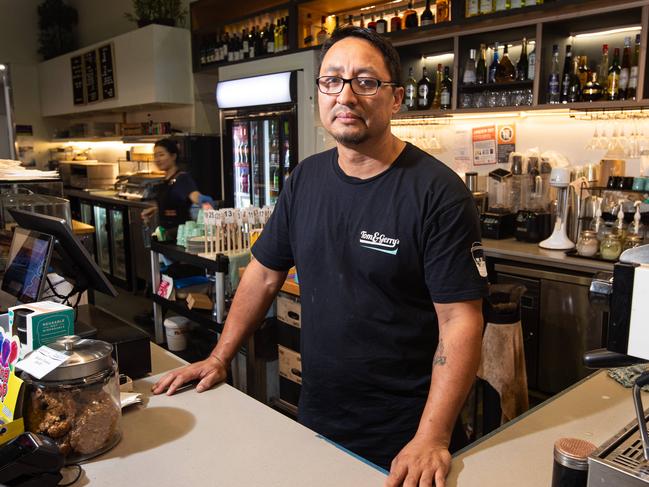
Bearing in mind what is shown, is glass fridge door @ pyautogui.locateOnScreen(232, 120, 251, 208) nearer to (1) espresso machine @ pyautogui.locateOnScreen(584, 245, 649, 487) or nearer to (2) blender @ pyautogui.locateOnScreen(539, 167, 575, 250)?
(2) blender @ pyautogui.locateOnScreen(539, 167, 575, 250)

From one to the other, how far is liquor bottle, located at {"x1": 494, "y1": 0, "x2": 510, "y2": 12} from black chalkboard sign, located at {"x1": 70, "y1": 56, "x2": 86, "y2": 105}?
5561 millimetres

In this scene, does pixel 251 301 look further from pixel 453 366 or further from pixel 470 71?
pixel 470 71

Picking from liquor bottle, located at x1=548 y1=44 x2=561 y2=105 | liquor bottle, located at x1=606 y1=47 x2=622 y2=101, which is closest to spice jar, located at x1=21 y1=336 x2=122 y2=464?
liquor bottle, located at x1=548 y1=44 x2=561 y2=105

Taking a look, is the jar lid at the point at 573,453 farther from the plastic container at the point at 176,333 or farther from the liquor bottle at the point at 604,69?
the plastic container at the point at 176,333

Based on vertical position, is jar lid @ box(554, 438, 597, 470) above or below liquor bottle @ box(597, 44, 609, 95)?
→ below

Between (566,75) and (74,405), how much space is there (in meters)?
3.35

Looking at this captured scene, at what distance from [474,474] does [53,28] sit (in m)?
9.10

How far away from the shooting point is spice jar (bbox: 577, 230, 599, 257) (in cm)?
308

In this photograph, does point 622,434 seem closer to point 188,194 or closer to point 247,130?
point 188,194

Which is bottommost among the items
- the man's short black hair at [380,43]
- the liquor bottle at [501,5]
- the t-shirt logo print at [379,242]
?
the t-shirt logo print at [379,242]

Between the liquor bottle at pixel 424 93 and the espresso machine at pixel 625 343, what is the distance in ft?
11.9

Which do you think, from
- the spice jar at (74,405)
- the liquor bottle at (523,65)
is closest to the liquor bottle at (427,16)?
the liquor bottle at (523,65)

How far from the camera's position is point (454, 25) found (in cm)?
378

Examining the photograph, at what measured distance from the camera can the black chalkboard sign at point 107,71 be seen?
257 inches
